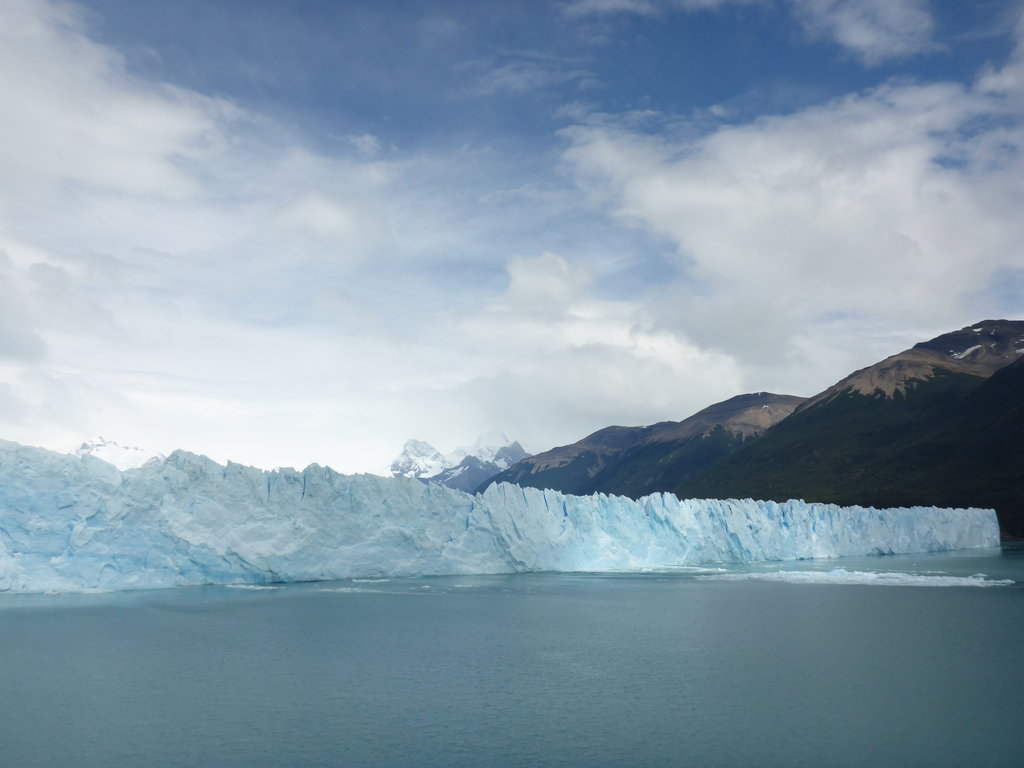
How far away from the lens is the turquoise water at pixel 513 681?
9.77 metres

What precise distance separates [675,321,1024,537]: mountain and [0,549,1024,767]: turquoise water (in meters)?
50.6

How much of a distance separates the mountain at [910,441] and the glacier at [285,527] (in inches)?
1536

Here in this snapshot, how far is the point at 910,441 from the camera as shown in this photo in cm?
8256

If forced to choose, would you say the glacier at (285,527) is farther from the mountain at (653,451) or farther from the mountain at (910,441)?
the mountain at (653,451)

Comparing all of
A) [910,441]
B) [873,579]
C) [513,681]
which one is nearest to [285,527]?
[513,681]

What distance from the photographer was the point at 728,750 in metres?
9.70

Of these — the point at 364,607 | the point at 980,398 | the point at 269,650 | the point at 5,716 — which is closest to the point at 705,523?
the point at 364,607

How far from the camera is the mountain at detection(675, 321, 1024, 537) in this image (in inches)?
2707

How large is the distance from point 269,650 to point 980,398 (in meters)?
88.2

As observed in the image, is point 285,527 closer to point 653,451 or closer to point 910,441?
point 910,441

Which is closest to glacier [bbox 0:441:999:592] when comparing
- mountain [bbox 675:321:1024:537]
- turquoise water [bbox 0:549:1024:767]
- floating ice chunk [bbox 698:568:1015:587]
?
turquoise water [bbox 0:549:1024:767]

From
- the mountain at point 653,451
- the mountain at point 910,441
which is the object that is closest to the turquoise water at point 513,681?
the mountain at point 910,441

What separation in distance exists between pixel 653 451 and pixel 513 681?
121832 mm

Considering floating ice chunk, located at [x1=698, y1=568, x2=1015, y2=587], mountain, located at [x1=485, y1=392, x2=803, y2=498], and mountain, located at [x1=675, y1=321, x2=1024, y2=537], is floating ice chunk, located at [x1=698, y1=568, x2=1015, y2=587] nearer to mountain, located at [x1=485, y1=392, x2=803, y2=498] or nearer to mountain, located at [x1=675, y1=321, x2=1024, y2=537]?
mountain, located at [x1=675, y1=321, x2=1024, y2=537]
